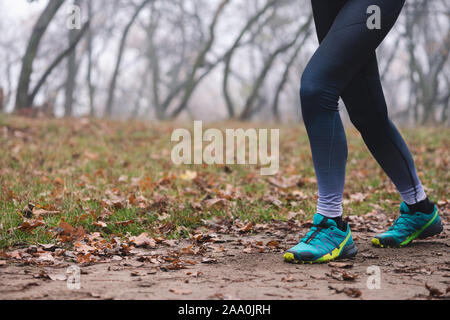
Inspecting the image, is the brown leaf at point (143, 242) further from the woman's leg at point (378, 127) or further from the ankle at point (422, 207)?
the ankle at point (422, 207)

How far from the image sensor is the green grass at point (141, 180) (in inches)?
136

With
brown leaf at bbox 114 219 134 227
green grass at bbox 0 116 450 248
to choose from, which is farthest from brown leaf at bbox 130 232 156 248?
brown leaf at bbox 114 219 134 227

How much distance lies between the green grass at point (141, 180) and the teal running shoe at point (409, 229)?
1.11m

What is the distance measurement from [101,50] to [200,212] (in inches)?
→ 1127

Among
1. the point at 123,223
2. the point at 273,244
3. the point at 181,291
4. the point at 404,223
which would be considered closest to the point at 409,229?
the point at 404,223

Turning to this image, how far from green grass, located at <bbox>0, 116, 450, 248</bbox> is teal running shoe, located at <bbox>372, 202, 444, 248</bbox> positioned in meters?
1.11

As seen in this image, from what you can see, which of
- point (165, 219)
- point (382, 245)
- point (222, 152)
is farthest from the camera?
point (222, 152)

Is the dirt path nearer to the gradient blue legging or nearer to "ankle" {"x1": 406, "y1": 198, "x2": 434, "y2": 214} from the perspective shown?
"ankle" {"x1": 406, "y1": 198, "x2": 434, "y2": 214}

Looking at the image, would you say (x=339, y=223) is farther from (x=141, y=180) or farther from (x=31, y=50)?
(x=31, y=50)

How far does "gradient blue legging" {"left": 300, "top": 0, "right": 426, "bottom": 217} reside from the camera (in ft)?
7.45

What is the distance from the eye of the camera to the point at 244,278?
81.0 inches

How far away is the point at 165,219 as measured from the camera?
3480 millimetres
